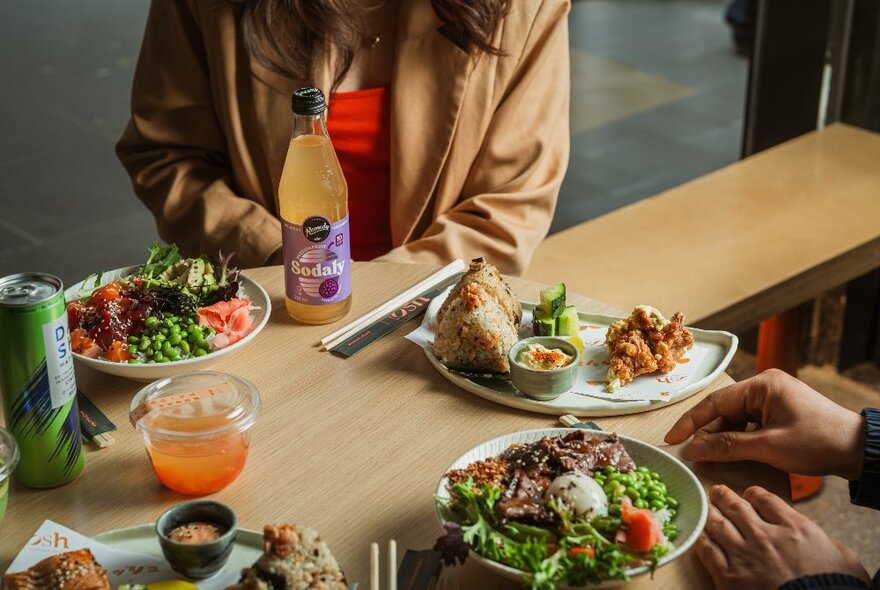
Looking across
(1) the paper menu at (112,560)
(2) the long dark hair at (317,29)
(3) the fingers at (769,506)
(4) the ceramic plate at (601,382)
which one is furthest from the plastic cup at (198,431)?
(2) the long dark hair at (317,29)

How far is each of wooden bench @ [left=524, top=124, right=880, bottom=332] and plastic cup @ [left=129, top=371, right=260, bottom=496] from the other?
5.00 ft

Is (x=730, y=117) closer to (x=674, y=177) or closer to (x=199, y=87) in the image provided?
(x=674, y=177)

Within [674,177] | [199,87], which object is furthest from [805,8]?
[199,87]

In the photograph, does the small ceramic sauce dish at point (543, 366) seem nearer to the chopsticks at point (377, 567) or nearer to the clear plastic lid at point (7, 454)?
the chopsticks at point (377, 567)

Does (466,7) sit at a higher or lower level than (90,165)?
higher

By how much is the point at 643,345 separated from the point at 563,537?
0.50 meters

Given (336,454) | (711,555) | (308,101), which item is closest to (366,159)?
(308,101)

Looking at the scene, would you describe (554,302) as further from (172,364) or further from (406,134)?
(406,134)

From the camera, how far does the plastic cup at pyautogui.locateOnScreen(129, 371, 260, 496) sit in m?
1.35

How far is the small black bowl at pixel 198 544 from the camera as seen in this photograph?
1.17m

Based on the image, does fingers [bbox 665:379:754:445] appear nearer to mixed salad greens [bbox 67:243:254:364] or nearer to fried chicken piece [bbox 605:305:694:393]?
fried chicken piece [bbox 605:305:694:393]

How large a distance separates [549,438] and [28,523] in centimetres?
68

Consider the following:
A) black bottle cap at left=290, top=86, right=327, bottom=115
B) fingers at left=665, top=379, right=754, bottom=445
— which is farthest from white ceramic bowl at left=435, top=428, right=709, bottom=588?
black bottle cap at left=290, top=86, right=327, bottom=115

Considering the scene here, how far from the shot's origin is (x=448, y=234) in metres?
2.22
